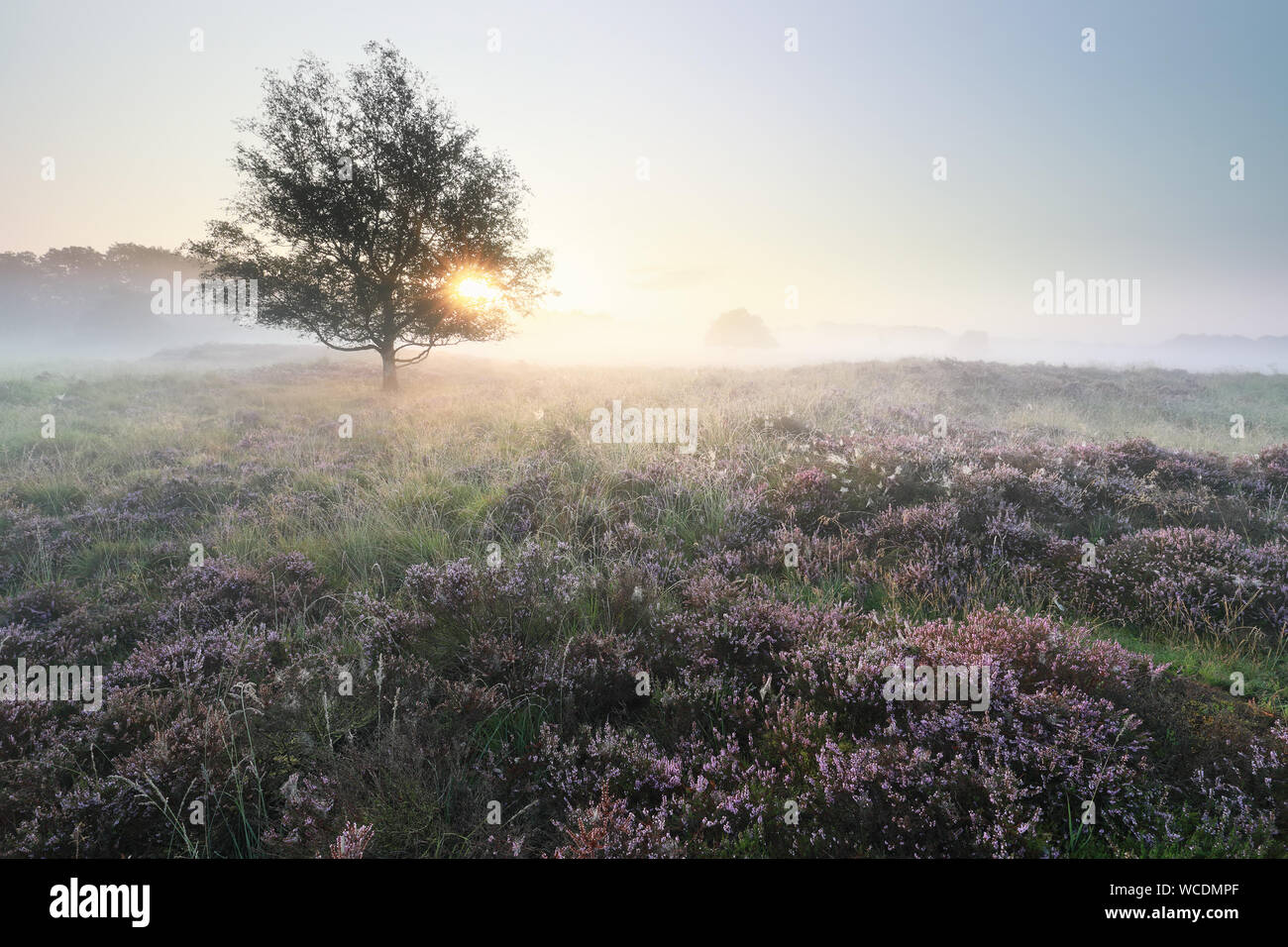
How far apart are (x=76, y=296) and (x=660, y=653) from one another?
111 m

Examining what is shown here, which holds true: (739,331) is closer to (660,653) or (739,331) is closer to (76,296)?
(76,296)

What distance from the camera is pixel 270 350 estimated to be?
54.4 metres

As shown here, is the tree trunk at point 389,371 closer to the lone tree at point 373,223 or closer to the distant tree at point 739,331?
the lone tree at point 373,223

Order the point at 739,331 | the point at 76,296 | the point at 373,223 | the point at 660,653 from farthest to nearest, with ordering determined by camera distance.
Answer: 1. the point at 739,331
2. the point at 76,296
3. the point at 373,223
4. the point at 660,653

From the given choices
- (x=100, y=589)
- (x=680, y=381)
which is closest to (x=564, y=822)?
(x=100, y=589)

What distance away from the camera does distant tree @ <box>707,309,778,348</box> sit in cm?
12475

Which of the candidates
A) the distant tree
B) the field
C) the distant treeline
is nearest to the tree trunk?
the field

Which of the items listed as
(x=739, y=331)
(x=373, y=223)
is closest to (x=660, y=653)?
(x=373, y=223)

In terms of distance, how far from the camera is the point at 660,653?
10.6ft

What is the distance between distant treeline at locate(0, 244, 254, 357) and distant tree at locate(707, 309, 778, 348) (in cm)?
9766

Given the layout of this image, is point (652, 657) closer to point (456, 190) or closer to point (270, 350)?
point (456, 190)

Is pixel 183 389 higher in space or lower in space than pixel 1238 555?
higher

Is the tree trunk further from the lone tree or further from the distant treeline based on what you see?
the distant treeline
